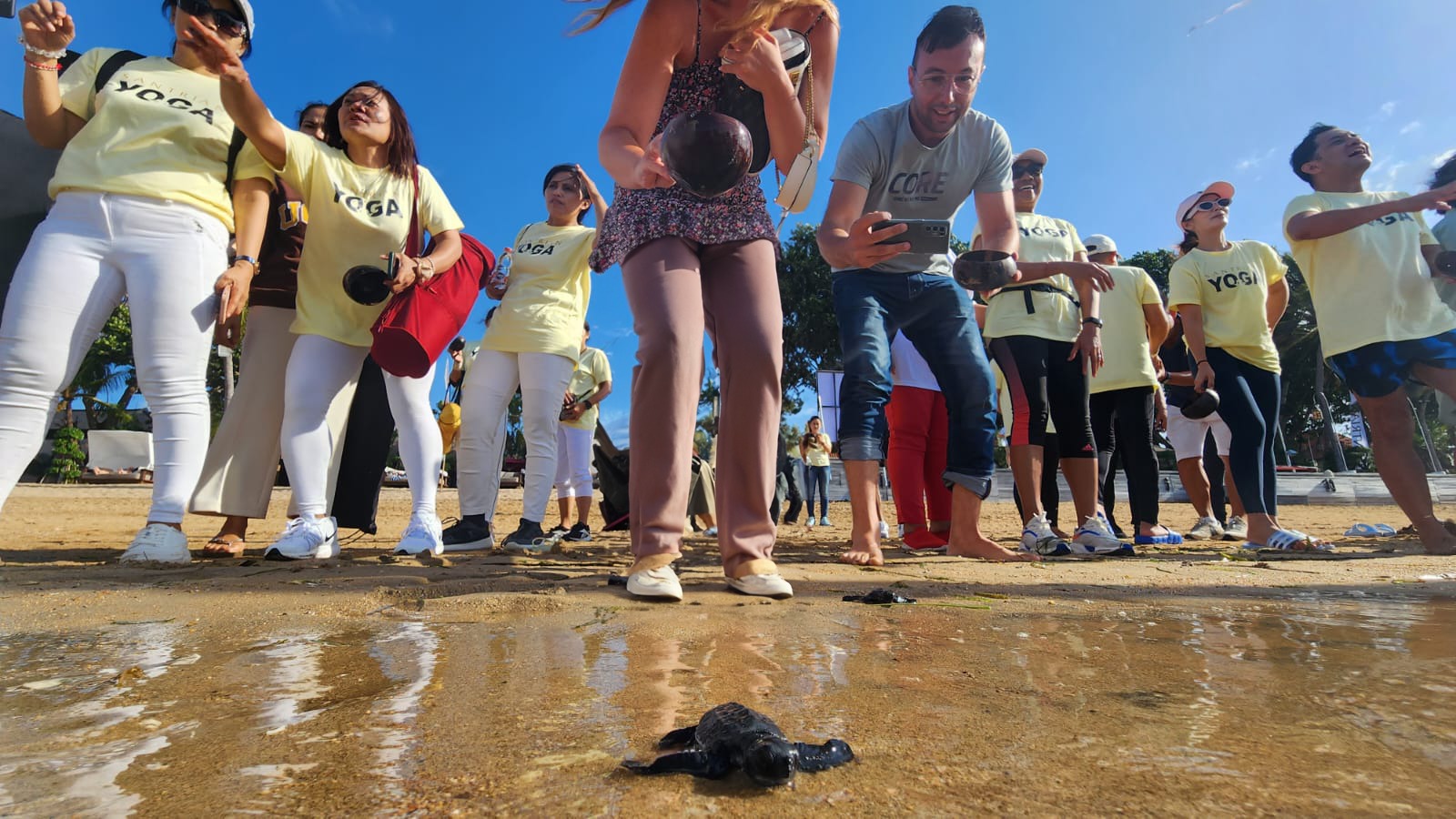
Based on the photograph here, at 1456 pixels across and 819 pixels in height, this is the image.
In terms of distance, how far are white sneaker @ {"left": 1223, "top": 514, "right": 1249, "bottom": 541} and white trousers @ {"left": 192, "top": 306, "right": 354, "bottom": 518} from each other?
5.40 metres

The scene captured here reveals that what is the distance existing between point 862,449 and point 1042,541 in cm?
128

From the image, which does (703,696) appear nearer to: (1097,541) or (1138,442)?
(1097,541)

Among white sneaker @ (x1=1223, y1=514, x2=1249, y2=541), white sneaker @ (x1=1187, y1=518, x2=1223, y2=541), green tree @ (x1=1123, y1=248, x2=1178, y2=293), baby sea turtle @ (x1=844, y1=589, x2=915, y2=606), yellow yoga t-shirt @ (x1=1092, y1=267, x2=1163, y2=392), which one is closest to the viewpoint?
baby sea turtle @ (x1=844, y1=589, x2=915, y2=606)

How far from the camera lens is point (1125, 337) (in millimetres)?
4707

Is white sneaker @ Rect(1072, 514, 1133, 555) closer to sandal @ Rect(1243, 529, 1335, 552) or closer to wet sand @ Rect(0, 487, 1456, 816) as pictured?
sandal @ Rect(1243, 529, 1335, 552)

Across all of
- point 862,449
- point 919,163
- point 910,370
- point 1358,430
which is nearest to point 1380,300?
point 910,370

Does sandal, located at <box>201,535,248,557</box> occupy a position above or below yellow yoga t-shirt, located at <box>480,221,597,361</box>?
below

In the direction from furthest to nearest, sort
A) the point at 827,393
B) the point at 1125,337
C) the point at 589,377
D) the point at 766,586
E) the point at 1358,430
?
the point at 1358,430 < the point at 827,393 < the point at 589,377 < the point at 1125,337 < the point at 766,586

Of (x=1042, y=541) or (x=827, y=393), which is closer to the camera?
(x=1042, y=541)

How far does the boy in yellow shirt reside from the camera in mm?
3756

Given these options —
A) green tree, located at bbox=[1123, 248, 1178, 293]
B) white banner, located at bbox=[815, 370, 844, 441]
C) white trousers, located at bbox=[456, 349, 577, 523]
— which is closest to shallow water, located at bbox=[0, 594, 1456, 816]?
white trousers, located at bbox=[456, 349, 577, 523]

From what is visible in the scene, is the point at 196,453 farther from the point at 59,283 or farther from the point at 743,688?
the point at 743,688

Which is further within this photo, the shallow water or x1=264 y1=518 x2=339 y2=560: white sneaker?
x1=264 y1=518 x2=339 y2=560: white sneaker

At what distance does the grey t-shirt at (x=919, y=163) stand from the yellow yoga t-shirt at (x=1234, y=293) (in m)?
1.79
